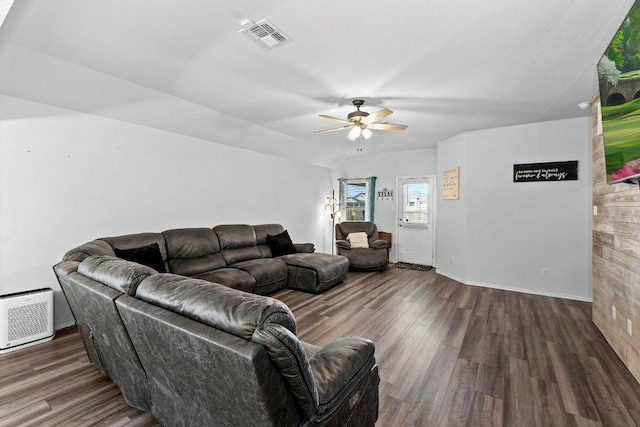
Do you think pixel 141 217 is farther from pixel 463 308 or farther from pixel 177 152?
pixel 463 308

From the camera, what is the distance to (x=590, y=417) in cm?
187

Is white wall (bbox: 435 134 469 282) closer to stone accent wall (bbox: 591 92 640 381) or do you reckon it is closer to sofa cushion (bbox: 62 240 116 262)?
stone accent wall (bbox: 591 92 640 381)

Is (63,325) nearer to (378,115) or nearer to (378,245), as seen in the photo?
(378,115)

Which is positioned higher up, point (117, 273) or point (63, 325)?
point (117, 273)

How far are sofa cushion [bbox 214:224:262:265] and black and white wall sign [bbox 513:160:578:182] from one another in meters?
4.61

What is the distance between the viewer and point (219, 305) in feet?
3.65

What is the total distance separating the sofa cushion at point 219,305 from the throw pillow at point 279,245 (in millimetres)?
3774

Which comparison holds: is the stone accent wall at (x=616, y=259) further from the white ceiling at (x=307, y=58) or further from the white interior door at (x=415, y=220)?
the white interior door at (x=415, y=220)

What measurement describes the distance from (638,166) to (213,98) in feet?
13.6

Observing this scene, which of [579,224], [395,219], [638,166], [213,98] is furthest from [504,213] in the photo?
[213,98]

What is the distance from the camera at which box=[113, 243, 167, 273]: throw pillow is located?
329 cm

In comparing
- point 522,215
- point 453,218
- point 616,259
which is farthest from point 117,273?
point 522,215

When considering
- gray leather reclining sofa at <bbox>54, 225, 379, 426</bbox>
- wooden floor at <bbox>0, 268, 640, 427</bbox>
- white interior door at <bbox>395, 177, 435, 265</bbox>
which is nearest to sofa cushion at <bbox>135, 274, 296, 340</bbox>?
gray leather reclining sofa at <bbox>54, 225, 379, 426</bbox>

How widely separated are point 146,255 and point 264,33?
9.38 feet
